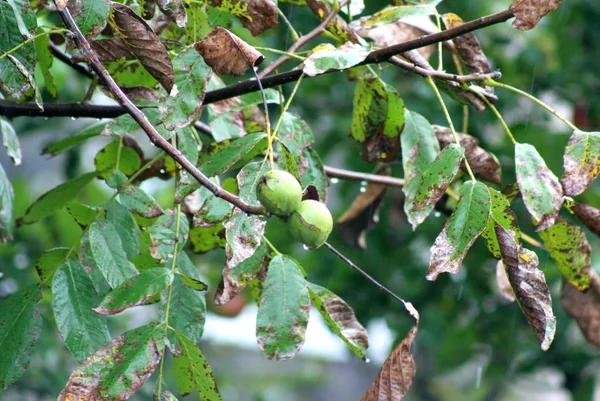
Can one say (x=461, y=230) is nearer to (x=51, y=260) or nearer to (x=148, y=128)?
(x=148, y=128)

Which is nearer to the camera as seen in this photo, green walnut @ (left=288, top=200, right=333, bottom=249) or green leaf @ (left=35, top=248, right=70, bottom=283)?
green walnut @ (left=288, top=200, right=333, bottom=249)

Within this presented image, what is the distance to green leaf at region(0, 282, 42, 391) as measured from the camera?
950 millimetres

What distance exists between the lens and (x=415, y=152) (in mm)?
1112

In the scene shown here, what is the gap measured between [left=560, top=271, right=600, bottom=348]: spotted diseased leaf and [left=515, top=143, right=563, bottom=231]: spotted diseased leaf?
0.36 m

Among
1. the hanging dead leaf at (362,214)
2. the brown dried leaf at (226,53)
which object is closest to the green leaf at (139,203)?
the brown dried leaf at (226,53)

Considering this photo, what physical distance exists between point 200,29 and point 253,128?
26 centimetres

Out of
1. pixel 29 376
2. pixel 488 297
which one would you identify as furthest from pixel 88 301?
pixel 488 297

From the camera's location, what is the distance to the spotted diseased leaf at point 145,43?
889mm

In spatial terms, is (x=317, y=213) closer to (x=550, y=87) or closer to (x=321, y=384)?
(x=550, y=87)

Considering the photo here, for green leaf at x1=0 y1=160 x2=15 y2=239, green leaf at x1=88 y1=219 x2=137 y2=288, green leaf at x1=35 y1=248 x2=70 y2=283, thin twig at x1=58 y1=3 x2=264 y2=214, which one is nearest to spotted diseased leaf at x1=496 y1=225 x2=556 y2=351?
thin twig at x1=58 y1=3 x2=264 y2=214

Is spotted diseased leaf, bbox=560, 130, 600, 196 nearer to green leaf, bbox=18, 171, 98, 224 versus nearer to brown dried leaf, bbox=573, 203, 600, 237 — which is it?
brown dried leaf, bbox=573, 203, 600, 237

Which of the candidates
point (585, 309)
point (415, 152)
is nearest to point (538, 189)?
point (415, 152)

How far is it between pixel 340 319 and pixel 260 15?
0.41m

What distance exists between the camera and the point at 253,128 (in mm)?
1273
